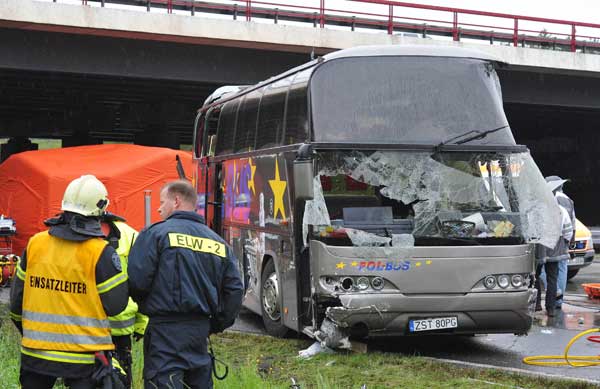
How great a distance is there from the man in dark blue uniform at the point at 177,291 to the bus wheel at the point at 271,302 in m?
4.83

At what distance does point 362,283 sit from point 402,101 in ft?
6.72

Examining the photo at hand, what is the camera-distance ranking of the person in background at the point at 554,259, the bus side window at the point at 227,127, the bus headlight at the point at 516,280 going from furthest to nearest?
the bus side window at the point at 227,127, the person in background at the point at 554,259, the bus headlight at the point at 516,280

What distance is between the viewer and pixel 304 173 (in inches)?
325

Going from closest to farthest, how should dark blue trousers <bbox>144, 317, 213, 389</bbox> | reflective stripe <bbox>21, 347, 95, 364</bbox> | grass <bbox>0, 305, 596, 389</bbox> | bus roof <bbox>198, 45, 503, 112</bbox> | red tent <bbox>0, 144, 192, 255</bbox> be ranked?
reflective stripe <bbox>21, 347, 95, 364</bbox> → dark blue trousers <bbox>144, 317, 213, 389</bbox> → grass <bbox>0, 305, 596, 389</bbox> → bus roof <bbox>198, 45, 503, 112</bbox> → red tent <bbox>0, 144, 192, 255</bbox>

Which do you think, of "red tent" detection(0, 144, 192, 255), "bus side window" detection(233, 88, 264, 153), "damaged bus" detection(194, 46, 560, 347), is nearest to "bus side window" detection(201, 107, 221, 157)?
"bus side window" detection(233, 88, 264, 153)

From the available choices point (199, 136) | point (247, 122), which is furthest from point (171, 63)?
point (247, 122)

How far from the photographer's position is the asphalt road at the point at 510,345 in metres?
8.47

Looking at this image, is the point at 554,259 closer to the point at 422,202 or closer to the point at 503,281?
the point at 503,281

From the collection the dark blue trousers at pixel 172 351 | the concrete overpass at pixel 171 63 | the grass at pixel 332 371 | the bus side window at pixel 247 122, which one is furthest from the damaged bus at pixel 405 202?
the concrete overpass at pixel 171 63

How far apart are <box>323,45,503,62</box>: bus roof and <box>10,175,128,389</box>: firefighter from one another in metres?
5.03

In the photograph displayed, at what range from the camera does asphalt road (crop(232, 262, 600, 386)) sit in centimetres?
847

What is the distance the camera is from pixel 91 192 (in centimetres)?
445

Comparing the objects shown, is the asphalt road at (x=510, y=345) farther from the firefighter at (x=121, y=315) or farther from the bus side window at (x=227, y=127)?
the firefighter at (x=121, y=315)

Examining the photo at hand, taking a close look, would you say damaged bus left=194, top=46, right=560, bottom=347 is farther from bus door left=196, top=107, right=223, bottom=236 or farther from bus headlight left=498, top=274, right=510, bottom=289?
bus door left=196, top=107, right=223, bottom=236
